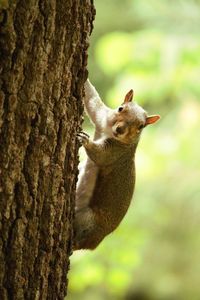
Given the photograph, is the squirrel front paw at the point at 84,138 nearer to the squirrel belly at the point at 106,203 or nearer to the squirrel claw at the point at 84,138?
the squirrel claw at the point at 84,138

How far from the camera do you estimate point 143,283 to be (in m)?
6.42

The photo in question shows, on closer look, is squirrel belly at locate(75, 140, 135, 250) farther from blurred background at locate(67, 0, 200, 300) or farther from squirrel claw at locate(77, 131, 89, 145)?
blurred background at locate(67, 0, 200, 300)

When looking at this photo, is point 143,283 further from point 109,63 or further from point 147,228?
point 109,63

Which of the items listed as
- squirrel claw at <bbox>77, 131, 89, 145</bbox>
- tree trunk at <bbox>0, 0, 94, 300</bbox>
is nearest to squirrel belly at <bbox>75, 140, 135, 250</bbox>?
squirrel claw at <bbox>77, 131, 89, 145</bbox>

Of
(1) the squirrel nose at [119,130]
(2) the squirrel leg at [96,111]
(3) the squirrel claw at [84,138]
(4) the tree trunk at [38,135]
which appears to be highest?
(2) the squirrel leg at [96,111]

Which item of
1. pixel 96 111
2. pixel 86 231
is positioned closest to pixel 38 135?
pixel 86 231

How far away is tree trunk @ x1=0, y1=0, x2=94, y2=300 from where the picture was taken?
65.3 inches

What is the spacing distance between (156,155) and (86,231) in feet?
8.05

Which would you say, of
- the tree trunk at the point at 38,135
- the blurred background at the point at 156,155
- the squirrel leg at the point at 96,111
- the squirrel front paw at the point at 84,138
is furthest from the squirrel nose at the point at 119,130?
the blurred background at the point at 156,155

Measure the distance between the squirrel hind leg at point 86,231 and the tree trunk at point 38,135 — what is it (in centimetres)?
44

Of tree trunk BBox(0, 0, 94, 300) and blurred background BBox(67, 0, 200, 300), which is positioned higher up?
blurred background BBox(67, 0, 200, 300)

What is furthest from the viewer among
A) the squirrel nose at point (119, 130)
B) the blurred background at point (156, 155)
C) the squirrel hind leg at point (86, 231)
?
the blurred background at point (156, 155)

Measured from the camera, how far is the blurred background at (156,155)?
4.52 meters

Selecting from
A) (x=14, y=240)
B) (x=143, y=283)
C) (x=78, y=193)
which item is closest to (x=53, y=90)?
(x=14, y=240)
